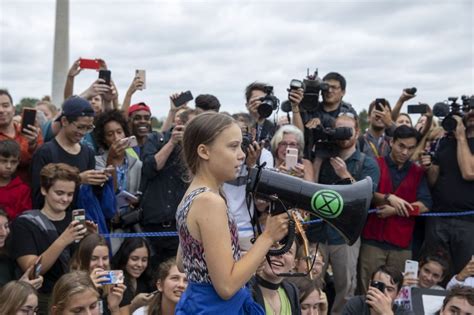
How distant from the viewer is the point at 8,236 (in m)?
4.62

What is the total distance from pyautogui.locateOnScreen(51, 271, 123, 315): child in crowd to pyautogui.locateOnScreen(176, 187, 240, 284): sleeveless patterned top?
1.55 metres

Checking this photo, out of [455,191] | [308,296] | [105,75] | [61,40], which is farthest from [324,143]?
[61,40]

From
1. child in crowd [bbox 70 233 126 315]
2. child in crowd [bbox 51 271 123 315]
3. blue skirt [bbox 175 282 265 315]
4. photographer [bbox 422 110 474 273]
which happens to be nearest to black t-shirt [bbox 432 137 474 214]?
photographer [bbox 422 110 474 273]

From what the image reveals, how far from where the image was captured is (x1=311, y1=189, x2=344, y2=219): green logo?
257 cm

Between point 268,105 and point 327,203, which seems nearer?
point 327,203

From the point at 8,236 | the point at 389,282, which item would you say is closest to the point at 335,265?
the point at 389,282

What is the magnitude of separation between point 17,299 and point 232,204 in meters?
2.07

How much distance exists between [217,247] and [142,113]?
4.09m

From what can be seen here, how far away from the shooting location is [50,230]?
4.68 metres

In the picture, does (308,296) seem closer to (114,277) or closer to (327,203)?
(114,277)

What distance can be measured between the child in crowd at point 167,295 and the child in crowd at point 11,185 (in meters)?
1.32

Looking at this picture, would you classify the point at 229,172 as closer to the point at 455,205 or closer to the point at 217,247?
the point at 217,247

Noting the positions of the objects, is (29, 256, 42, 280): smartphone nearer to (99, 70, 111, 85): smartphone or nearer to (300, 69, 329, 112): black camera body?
(99, 70, 111, 85): smartphone

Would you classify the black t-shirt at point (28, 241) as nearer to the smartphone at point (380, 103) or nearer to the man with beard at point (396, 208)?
the man with beard at point (396, 208)
